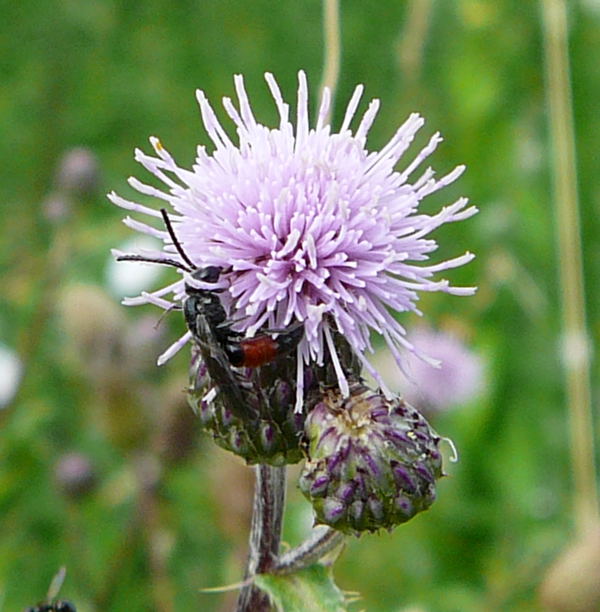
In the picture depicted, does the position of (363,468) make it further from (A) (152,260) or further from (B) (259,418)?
(A) (152,260)

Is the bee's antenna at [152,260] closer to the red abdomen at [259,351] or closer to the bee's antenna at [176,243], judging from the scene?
the bee's antenna at [176,243]

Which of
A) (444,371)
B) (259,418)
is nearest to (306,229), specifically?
(259,418)

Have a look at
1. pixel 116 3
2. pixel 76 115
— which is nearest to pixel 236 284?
pixel 76 115

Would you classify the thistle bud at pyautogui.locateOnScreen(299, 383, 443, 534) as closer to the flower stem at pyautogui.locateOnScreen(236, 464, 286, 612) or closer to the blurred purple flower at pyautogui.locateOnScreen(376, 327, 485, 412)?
the flower stem at pyautogui.locateOnScreen(236, 464, 286, 612)

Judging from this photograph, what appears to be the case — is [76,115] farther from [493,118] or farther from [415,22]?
[493,118]

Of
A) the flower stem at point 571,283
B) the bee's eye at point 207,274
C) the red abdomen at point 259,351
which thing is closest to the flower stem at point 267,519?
the red abdomen at point 259,351
